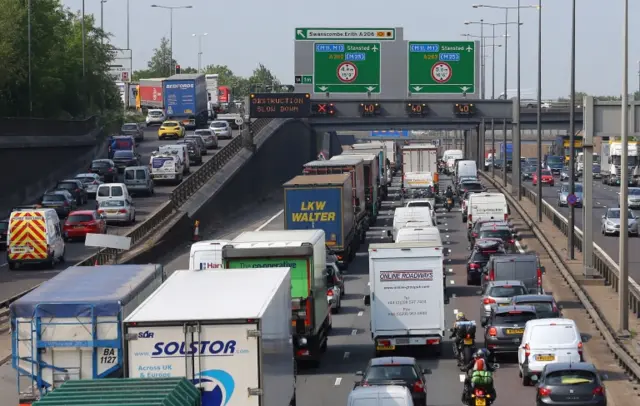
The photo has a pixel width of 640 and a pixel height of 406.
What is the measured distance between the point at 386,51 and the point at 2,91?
24.4m

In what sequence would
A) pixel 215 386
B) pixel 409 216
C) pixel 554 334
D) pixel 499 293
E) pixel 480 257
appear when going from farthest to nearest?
pixel 409 216, pixel 480 257, pixel 499 293, pixel 554 334, pixel 215 386

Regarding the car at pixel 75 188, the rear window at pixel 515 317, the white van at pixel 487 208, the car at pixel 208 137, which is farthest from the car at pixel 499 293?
the car at pixel 208 137

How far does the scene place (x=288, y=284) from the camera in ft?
67.3

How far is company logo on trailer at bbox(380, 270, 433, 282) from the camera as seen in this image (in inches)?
1225

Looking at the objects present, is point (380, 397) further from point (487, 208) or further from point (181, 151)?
point (181, 151)

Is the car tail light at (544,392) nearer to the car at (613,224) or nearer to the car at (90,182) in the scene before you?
the car at (613,224)

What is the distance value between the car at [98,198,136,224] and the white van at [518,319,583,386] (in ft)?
116

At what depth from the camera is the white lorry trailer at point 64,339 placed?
58.9 feet

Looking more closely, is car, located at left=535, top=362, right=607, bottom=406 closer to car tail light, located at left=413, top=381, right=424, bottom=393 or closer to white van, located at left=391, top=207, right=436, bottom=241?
car tail light, located at left=413, top=381, right=424, bottom=393

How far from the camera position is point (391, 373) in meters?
23.4

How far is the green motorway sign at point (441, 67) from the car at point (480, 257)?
1203 inches

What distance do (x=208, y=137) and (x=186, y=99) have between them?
11.8 m

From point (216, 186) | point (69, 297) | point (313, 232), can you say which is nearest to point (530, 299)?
point (313, 232)

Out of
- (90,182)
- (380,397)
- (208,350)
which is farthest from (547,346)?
(90,182)
